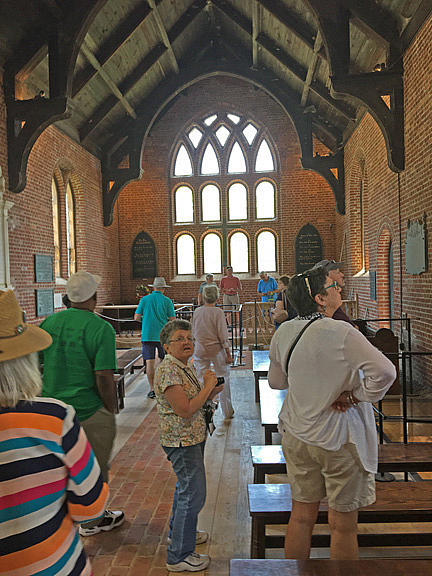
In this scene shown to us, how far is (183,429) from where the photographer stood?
2557mm

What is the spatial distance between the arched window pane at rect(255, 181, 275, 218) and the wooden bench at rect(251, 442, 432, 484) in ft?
41.2

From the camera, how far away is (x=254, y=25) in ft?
34.9

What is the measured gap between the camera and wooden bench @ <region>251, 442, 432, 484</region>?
2986 mm

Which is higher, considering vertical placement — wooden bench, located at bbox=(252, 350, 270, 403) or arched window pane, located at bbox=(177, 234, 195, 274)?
arched window pane, located at bbox=(177, 234, 195, 274)

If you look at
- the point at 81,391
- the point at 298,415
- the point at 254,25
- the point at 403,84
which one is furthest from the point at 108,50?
the point at 298,415

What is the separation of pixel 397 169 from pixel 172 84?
7.60 m

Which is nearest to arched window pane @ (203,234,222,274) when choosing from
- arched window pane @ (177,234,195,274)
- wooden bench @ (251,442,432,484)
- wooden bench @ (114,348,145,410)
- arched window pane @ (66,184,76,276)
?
arched window pane @ (177,234,195,274)

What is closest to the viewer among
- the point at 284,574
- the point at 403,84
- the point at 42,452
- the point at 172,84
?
the point at 42,452

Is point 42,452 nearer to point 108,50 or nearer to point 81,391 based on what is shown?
point 81,391

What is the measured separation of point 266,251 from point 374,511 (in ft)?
43.1

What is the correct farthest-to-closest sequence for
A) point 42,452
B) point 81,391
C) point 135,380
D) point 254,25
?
point 254,25, point 135,380, point 81,391, point 42,452

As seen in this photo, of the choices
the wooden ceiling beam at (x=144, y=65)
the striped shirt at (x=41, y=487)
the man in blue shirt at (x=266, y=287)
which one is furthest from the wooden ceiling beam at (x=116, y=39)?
the striped shirt at (x=41, y=487)

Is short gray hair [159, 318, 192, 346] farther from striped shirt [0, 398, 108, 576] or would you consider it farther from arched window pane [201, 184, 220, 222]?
arched window pane [201, 184, 220, 222]

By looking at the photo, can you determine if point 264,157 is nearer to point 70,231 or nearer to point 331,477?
point 70,231
